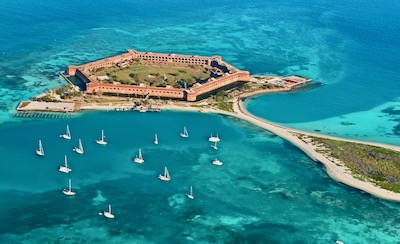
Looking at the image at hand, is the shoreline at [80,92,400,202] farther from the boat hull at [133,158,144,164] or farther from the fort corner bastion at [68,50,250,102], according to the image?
the boat hull at [133,158,144,164]

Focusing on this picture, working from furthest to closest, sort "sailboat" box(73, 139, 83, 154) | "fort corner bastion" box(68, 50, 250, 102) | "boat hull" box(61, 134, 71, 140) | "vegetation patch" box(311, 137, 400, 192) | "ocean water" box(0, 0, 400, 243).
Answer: "fort corner bastion" box(68, 50, 250, 102)
"boat hull" box(61, 134, 71, 140)
"sailboat" box(73, 139, 83, 154)
"vegetation patch" box(311, 137, 400, 192)
"ocean water" box(0, 0, 400, 243)

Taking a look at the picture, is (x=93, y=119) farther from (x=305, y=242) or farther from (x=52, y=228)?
(x=305, y=242)

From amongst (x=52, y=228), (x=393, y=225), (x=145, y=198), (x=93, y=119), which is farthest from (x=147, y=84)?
(x=393, y=225)

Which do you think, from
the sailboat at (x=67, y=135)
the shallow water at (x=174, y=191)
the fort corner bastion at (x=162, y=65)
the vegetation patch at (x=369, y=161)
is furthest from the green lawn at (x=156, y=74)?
the vegetation patch at (x=369, y=161)

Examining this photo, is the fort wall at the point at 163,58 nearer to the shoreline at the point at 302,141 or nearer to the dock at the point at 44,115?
the shoreline at the point at 302,141

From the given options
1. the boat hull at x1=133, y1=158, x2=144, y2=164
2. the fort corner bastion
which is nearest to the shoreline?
the fort corner bastion

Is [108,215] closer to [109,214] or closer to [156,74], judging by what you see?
[109,214]
